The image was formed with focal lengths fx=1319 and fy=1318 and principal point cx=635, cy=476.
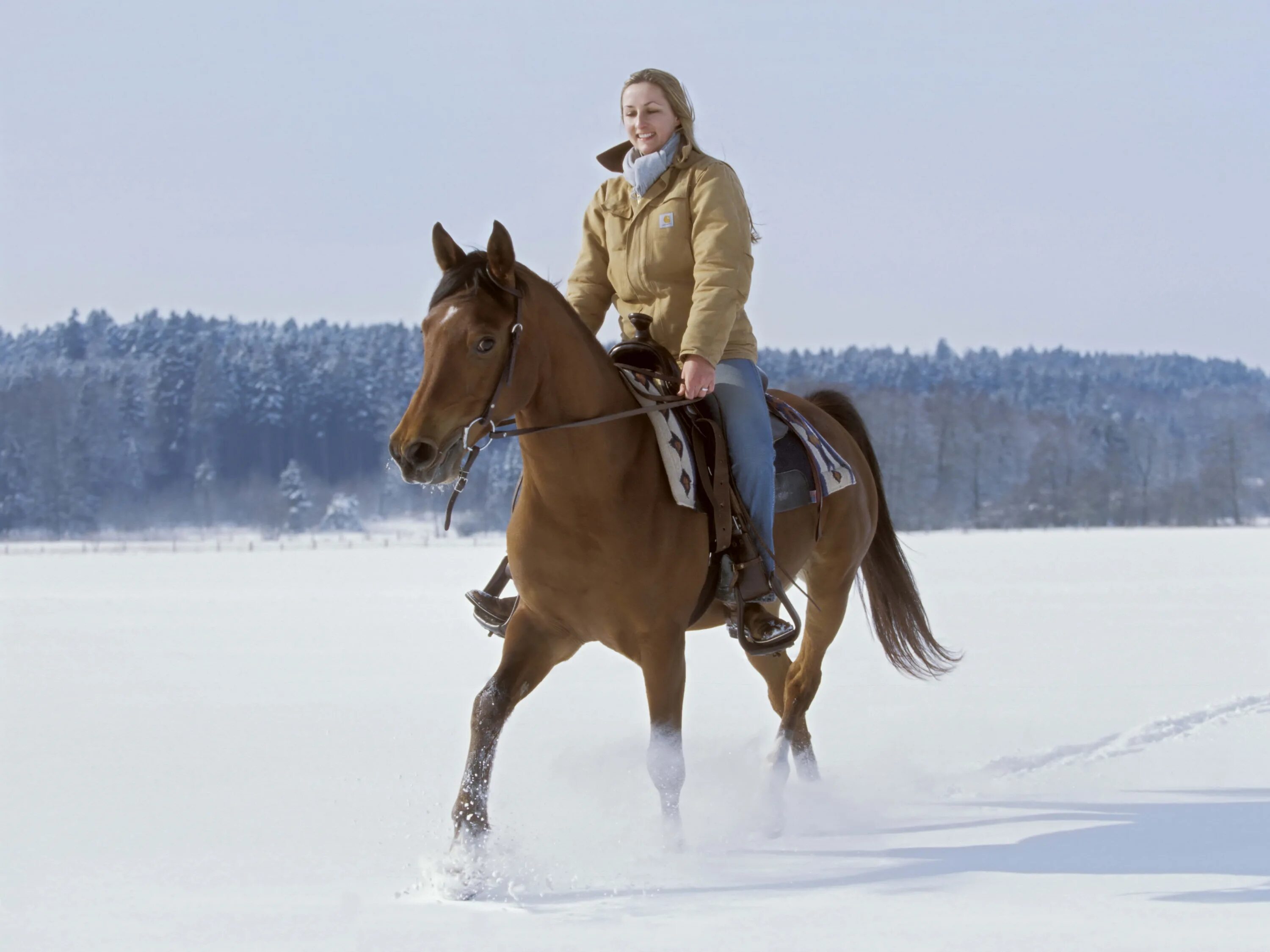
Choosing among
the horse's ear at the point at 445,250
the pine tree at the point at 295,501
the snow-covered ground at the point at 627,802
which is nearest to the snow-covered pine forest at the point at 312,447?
the pine tree at the point at 295,501

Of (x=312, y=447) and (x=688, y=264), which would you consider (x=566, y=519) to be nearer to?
(x=688, y=264)

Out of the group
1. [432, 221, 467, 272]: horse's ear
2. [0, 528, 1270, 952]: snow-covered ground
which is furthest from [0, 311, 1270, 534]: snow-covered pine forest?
[432, 221, 467, 272]: horse's ear

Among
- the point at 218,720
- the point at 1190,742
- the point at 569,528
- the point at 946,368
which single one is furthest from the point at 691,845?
the point at 946,368

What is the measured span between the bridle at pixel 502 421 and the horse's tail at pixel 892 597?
2921 millimetres

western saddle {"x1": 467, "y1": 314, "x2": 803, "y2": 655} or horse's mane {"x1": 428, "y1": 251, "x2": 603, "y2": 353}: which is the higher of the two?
horse's mane {"x1": 428, "y1": 251, "x2": 603, "y2": 353}

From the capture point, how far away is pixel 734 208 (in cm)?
495

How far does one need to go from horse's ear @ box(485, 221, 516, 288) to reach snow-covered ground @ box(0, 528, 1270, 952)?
1.96 metres

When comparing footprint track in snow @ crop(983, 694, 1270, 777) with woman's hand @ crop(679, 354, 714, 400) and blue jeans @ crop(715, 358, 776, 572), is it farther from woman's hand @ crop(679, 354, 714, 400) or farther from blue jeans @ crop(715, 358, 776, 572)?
woman's hand @ crop(679, 354, 714, 400)

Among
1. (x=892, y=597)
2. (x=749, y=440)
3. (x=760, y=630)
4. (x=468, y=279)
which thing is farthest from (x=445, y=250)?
(x=892, y=597)

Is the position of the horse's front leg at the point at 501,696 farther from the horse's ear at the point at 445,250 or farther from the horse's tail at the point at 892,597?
the horse's tail at the point at 892,597

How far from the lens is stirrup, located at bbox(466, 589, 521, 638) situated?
5293mm

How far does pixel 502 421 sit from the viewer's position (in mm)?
4281

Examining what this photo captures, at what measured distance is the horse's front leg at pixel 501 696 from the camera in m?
4.53

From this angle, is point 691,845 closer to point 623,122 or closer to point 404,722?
point 623,122
